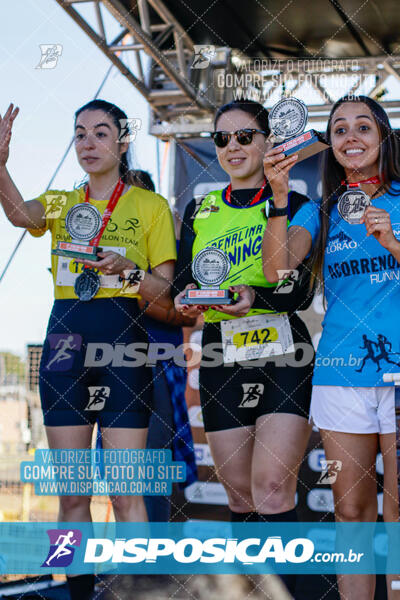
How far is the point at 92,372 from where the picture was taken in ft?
7.38

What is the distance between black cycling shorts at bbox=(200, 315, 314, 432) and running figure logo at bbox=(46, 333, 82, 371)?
451 mm

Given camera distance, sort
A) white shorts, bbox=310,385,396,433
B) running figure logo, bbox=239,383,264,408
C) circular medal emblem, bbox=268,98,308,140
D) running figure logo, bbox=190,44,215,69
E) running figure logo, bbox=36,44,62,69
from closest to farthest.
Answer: white shorts, bbox=310,385,396,433, circular medal emblem, bbox=268,98,308,140, running figure logo, bbox=239,383,264,408, running figure logo, bbox=36,44,62,69, running figure logo, bbox=190,44,215,69

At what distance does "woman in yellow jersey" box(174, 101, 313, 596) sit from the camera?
6.86 feet

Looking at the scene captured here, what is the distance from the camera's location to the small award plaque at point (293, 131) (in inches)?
76.5

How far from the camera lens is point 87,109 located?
246 centimetres

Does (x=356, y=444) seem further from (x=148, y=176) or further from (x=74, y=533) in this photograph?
(x=148, y=176)

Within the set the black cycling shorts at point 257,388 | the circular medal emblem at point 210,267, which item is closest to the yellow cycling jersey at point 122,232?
the circular medal emblem at point 210,267

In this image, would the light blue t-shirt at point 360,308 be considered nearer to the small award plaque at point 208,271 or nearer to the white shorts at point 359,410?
the white shorts at point 359,410

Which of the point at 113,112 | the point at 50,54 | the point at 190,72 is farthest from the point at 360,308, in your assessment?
the point at 190,72

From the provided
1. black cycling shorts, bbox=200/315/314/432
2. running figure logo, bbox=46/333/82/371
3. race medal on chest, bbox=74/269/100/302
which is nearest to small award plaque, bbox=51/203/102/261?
race medal on chest, bbox=74/269/100/302

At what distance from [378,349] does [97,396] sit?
953 millimetres

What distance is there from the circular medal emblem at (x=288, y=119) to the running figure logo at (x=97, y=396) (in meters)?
1.02

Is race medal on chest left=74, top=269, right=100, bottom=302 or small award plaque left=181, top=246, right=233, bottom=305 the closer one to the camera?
small award plaque left=181, top=246, right=233, bottom=305

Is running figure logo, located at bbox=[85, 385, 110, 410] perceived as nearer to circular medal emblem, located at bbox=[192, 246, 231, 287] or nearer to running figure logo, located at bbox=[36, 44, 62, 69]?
circular medal emblem, located at bbox=[192, 246, 231, 287]
